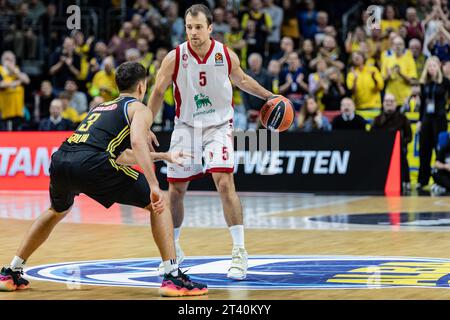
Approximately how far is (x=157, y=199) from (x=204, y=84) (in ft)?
7.00

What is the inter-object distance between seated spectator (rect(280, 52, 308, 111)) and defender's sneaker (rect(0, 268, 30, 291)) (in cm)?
1297

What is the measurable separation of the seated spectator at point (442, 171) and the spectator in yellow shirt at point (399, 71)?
7.27ft

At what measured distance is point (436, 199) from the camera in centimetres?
1725

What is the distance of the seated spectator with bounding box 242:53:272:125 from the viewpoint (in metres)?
20.6

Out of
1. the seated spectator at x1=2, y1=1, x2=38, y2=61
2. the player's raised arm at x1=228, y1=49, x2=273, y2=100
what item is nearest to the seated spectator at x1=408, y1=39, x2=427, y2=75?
the seated spectator at x1=2, y1=1, x2=38, y2=61

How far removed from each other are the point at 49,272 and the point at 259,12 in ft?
48.0

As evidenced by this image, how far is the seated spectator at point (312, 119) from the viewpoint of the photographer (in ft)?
64.3

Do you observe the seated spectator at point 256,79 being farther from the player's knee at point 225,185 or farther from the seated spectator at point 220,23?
the player's knee at point 225,185

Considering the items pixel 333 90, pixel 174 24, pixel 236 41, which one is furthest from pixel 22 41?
pixel 333 90

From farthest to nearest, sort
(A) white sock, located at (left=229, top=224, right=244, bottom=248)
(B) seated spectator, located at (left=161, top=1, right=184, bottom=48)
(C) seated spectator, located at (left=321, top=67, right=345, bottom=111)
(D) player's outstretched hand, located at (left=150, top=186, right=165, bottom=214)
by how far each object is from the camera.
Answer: (B) seated spectator, located at (left=161, top=1, right=184, bottom=48) < (C) seated spectator, located at (left=321, top=67, right=345, bottom=111) < (A) white sock, located at (left=229, top=224, right=244, bottom=248) < (D) player's outstretched hand, located at (left=150, top=186, right=165, bottom=214)

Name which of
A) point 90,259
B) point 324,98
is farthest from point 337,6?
point 90,259

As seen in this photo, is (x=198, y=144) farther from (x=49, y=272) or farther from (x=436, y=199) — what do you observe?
(x=436, y=199)

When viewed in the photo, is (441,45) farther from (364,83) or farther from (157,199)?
(157,199)

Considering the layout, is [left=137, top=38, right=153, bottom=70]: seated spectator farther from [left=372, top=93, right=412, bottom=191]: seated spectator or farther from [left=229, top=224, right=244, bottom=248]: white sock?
[left=229, top=224, right=244, bottom=248]: white sock
